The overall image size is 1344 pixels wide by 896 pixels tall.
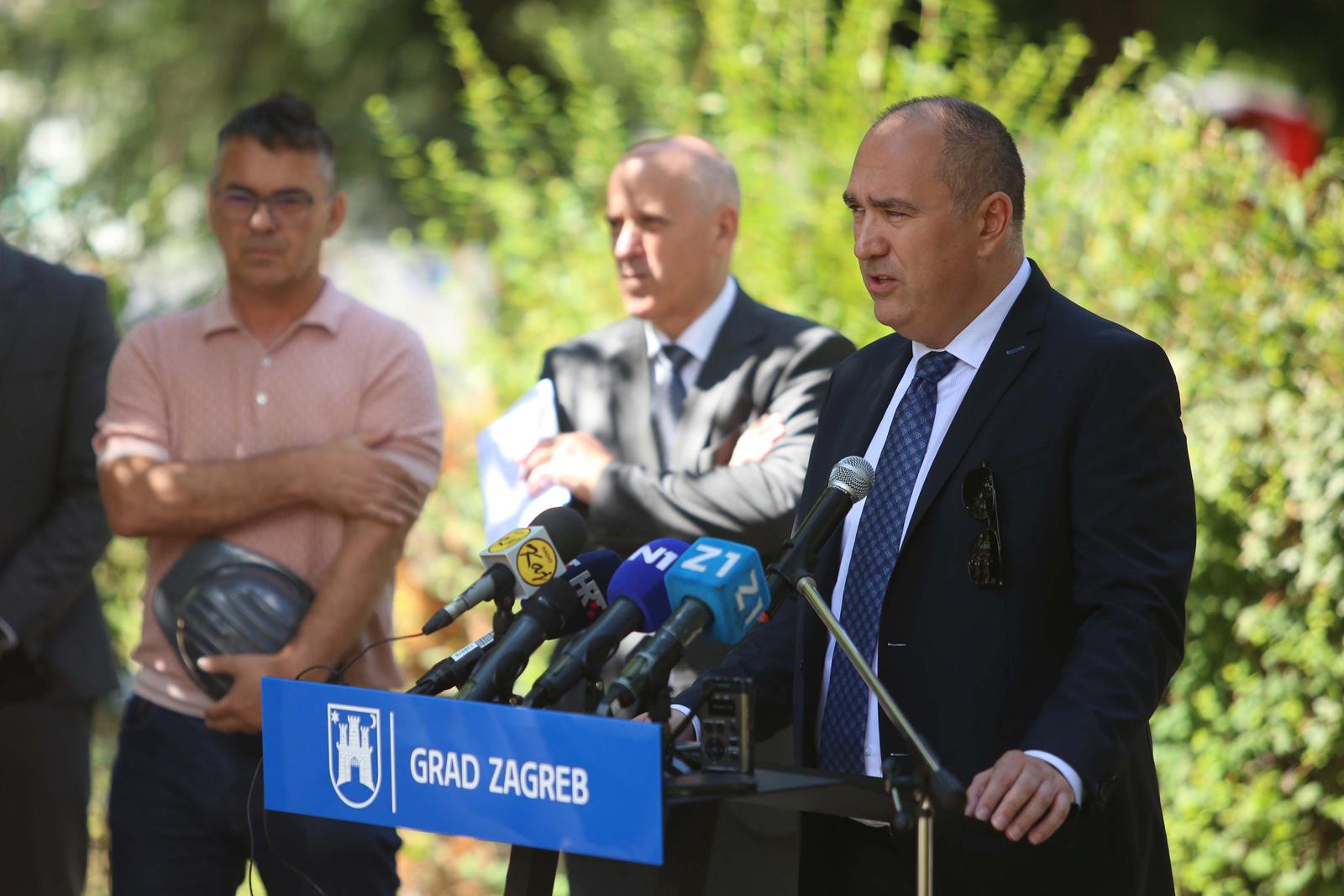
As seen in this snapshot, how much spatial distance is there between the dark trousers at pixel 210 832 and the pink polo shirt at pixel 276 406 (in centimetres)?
23

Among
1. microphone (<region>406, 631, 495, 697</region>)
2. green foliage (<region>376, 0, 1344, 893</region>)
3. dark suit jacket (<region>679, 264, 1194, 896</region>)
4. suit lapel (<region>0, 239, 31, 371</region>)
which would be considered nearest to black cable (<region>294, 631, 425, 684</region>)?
microphone (<region>406, 631, 495, 697</region>)

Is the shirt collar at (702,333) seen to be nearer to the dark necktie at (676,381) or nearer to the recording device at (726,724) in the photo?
the dark necktie at (676,381)

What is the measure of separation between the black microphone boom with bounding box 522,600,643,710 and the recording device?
6.2 inches

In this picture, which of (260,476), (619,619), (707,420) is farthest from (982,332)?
(260,476)

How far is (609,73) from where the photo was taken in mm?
13297

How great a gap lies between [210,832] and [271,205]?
1623mm

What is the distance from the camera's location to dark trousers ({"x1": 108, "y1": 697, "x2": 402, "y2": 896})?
381cm

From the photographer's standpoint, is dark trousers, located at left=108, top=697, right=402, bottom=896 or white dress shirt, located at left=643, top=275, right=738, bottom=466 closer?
dark trousers, located at left=108, top=697, right=402, bottom=896

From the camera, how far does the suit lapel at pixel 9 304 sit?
4578 mm

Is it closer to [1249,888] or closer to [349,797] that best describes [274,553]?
[349,797]

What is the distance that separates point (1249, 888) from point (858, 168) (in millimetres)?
3377

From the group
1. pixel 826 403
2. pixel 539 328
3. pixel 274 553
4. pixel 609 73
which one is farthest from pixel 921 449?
pixel 609 73

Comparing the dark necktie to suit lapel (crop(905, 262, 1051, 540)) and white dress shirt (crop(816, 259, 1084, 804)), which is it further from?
suit lapel (crop(905, 262, 1051, 540))

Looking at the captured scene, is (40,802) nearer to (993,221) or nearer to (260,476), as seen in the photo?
(260,476)
